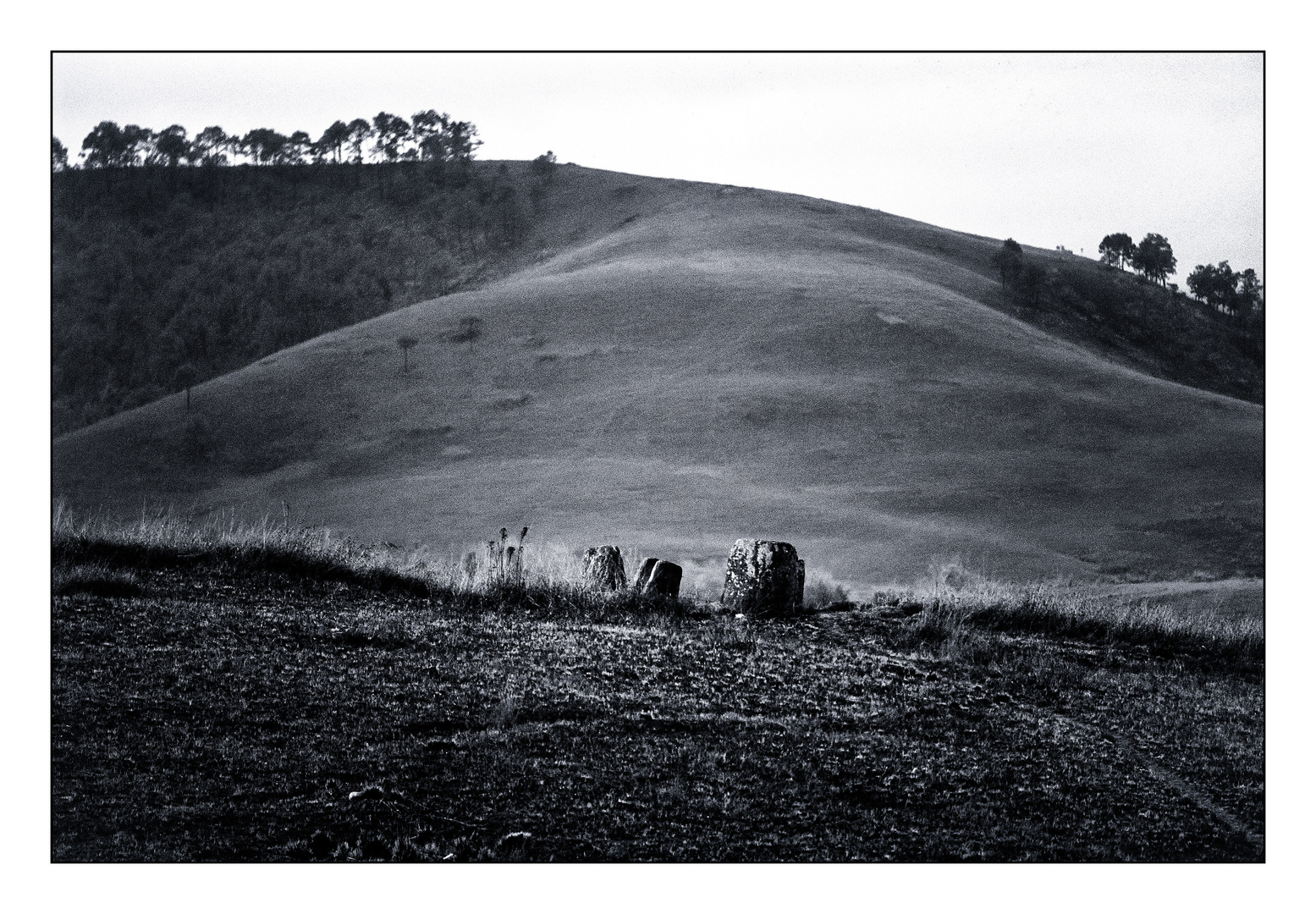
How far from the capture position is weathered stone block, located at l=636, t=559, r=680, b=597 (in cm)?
934

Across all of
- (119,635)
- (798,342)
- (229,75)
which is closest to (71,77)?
(229,75)

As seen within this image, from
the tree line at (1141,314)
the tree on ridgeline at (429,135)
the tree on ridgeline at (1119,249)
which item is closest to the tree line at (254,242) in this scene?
the tree on ridgeline at (429,135)

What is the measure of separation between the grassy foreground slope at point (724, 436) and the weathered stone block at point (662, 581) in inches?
393

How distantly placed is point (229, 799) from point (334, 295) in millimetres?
55302

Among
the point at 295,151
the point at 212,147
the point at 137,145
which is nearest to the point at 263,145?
the point at 295,151

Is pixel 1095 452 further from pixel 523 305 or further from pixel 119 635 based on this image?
pixel 119 635

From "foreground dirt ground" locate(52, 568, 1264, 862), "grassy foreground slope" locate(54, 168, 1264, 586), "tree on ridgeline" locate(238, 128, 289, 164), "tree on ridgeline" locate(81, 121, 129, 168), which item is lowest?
"foreground dirt ground" locate(52, 568, 1264, 862)

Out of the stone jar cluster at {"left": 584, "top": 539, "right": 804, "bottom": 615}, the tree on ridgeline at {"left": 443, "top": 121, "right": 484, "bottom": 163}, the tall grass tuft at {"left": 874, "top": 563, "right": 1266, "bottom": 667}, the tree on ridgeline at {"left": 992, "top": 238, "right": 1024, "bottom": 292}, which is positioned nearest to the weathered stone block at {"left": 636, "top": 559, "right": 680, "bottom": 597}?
the stone jar cluster at {"left": 584, "top": 539, "right": 804, "bottom": 615}

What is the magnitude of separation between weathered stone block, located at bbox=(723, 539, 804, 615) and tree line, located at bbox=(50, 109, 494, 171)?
3540 centimetres

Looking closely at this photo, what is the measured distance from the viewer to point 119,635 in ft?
24.7

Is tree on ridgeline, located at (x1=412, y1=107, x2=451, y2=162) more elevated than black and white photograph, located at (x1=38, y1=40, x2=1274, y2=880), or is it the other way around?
tree on ridgeline, located at (x1=412, y1=107, x2=451, y2=162)

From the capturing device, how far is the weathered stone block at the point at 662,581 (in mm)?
9336

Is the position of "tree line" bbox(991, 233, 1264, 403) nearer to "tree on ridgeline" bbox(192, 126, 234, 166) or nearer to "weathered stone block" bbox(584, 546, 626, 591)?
"weathered stone block" bbox(584, 546, 626, 591)

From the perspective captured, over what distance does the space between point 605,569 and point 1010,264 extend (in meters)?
43.8
